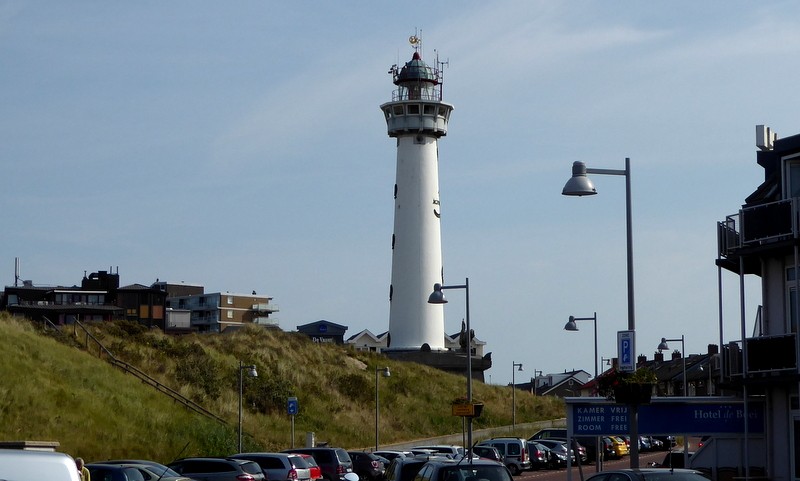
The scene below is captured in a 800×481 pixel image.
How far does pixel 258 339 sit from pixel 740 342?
52164mm

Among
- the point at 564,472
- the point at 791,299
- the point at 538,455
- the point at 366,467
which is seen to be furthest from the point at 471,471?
the point at 538,455

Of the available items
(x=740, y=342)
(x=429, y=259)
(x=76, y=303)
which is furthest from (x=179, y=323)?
(x=740, y=342)

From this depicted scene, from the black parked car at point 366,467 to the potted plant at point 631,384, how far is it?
866 inches

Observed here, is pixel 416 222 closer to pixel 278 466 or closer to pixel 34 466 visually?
pixel 278 466

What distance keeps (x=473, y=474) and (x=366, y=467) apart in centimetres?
2455

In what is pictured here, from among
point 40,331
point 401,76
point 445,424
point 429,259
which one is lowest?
point 445,424

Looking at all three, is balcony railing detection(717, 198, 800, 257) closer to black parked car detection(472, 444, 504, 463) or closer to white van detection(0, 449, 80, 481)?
black parked car detection(472, 444, 504, 463)

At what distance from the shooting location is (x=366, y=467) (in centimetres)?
4488

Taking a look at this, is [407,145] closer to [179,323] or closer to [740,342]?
[740,342]

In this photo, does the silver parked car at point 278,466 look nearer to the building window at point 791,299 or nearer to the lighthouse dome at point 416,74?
the building window at point 791,299

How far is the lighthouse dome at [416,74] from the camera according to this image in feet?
267

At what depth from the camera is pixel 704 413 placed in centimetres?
3091

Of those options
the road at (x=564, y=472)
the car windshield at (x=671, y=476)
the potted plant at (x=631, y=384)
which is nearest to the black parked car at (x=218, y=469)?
the potted plant at (x=631, y=384)

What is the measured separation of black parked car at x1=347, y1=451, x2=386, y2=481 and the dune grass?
9.24 m
